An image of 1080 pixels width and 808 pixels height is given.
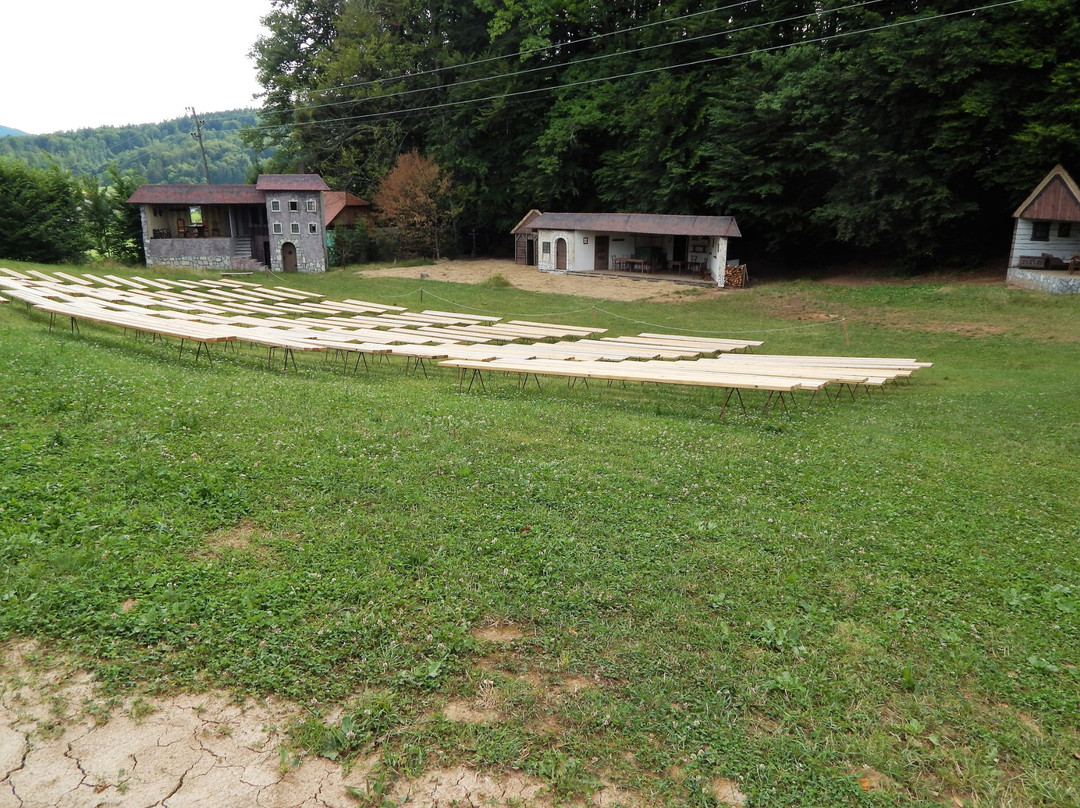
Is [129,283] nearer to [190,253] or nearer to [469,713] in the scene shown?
[190,253]

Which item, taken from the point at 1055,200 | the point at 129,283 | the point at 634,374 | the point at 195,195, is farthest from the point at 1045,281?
the point at 195,195

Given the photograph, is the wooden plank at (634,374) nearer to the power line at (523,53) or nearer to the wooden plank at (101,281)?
the wooden plank at (101,281)

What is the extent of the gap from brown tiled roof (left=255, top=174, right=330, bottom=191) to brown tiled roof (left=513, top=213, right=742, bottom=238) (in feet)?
42.0

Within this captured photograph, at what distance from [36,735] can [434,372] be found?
1402 cm

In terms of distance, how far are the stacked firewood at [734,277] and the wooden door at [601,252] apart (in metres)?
8.70

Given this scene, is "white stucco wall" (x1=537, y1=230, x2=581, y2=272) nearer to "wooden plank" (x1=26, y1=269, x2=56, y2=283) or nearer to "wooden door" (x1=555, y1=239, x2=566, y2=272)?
"wooden door" (x1=555, y1=239, x2=566, y2=272)

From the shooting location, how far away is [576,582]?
19.9 ft

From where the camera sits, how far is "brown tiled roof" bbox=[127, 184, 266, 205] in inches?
1625

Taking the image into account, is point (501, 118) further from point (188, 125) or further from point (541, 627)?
point (188, 125)

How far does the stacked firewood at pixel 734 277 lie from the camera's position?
115 ft

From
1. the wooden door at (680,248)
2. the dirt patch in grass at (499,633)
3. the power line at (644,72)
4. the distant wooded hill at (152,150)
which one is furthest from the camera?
the distant wooded hill at (152,150)

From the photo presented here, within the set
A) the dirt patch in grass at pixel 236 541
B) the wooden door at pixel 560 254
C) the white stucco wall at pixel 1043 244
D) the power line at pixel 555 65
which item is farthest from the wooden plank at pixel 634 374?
the power line at pixel 555 65

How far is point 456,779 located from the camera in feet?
13.1

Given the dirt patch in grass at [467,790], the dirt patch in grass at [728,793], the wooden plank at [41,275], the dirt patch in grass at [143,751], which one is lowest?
the dirt patch in grass at [728,793]
